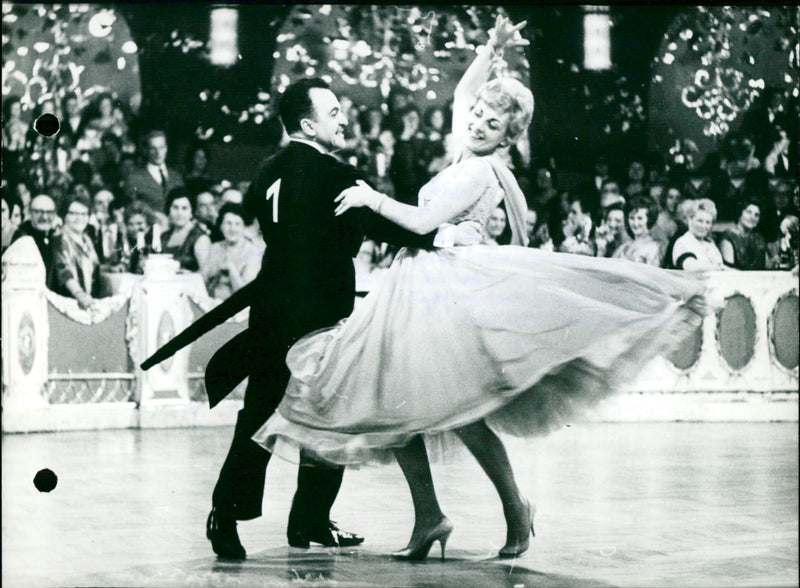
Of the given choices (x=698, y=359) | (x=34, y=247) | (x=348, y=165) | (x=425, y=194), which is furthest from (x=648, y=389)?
(x=34, y=247)

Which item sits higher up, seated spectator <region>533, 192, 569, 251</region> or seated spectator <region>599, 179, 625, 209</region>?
seated spectator <region>599, 179, 625, 209</region>

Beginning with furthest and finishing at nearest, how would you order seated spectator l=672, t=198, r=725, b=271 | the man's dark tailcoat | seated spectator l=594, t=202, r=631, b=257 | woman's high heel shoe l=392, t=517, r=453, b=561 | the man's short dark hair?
1. seated spectator l=672, t=198, r=725, b=271
2. seated spectator l=594, t=202, r=631, b=257
3. the man's short dark hair
4. the man's dark tailcoat
5. woman's high heel shoe l=392, t=517, r=453, b=561

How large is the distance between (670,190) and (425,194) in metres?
1.16

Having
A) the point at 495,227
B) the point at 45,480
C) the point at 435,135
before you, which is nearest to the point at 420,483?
the point at 495,227

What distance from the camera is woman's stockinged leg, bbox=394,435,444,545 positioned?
502 centimetres

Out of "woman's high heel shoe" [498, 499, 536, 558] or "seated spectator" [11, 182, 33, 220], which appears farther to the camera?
"seated spectator" [11, 182, 33, 220]

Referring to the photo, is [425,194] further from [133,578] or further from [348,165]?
[133,578]

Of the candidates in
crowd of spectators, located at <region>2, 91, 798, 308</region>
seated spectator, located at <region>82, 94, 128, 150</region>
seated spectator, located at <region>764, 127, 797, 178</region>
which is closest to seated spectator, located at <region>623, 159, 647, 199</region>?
crowd of spectators, located at <region>2, 91, 798, 308</region>

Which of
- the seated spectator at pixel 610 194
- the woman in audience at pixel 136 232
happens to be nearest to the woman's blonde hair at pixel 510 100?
the seated spectator at pixel 610 194

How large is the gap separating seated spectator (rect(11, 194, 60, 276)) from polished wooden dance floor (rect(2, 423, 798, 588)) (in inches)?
34.0

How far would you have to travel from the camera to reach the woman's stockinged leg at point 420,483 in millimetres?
5023

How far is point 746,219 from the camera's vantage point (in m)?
5.54

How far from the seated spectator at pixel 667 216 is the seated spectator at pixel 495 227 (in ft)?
2.39

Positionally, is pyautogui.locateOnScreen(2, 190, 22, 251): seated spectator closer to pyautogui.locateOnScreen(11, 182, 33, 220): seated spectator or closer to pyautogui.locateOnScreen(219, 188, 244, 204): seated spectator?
pyautogui.locateOnScreen(11, 182, 33, 220): seated spectator
